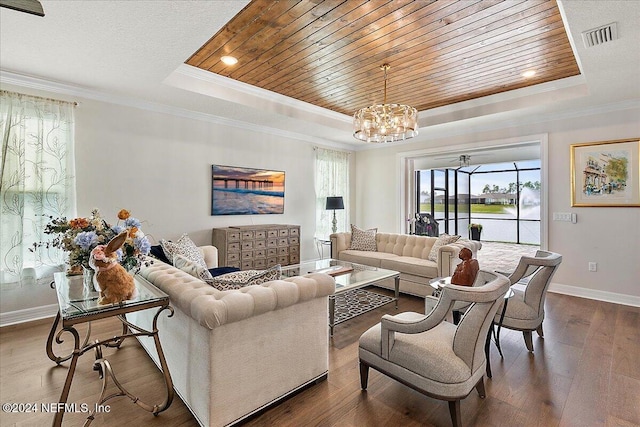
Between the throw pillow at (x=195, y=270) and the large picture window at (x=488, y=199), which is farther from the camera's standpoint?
the large picture window at (x=488, y=199)

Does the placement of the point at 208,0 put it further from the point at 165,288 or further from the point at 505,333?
the point at 505,333

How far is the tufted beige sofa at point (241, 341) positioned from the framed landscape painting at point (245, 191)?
2734 millimetres

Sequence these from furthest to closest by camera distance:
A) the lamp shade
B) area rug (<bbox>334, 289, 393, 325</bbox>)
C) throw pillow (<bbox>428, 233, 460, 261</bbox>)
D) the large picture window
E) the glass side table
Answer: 1. the large picture window
2. the lamp shade
3. throw pillow (<bbox>428, 233, 460, 261</bbox>)
4. area rug (<bbox>334, 289, 393, 325</bbox>)
5. the glass side table

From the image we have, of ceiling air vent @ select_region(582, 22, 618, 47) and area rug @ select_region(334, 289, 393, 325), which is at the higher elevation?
ceiling air vent @ select_region(582, 22, 618, 47)

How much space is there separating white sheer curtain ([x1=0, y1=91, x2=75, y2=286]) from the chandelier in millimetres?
3395

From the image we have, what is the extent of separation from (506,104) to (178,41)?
4220 mm

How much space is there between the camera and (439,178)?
363 inches

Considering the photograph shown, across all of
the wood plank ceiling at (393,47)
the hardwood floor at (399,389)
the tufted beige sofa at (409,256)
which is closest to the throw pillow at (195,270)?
the hardwood floor at (399,389)

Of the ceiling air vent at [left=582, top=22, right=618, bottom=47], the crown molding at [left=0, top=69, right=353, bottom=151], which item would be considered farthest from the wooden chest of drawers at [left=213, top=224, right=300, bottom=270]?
the ceiling air vent at [left=582, top=22, right=618, bottom=47]

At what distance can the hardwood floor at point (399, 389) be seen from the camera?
1940 millimetres

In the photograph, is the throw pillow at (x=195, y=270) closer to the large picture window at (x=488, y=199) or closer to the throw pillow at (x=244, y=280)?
the throw pillow at (x=244, y=280)

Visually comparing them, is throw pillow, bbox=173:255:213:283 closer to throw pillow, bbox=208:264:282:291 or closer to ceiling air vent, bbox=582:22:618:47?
throw pillow, bbox=208:264:282:291

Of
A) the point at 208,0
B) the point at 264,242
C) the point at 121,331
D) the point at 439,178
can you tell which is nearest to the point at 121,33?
the point at 208,0

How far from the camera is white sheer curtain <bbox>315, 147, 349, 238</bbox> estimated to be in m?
6.42
